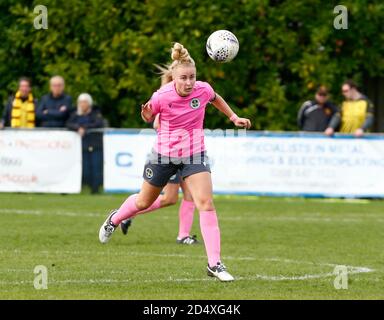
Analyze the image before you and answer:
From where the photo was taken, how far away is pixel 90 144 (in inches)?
814

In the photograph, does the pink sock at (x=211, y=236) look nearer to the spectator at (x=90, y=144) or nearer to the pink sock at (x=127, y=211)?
the pink sock at (x=127, y=211)

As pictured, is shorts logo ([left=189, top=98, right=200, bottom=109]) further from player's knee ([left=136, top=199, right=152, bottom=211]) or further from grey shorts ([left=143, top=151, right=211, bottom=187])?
player's knee ([left=136, top=199, right=152, bottom=211])

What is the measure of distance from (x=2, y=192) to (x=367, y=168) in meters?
5.98

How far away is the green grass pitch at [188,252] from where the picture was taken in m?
9.77

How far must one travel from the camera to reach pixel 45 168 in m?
20.5

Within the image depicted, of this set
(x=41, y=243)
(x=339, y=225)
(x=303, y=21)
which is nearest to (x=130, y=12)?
(x=303, y=21)

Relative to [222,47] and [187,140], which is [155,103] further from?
[222,47]

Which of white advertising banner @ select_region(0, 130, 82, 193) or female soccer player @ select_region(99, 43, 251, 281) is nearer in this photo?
female soccer player @ select_region(99, 43, 251, 281)

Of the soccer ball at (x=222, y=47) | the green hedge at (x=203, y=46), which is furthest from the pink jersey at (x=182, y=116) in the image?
the green hedge at (x=203, y=46)

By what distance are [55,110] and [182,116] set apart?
420 inches

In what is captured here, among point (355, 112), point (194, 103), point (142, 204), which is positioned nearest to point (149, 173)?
point (142, 204)

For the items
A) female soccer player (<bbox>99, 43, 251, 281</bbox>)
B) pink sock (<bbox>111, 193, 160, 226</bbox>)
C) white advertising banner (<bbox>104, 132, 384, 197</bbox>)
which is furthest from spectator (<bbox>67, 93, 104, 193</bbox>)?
female soccer player (<bbox>99, 43, 251, 281</bbox>)

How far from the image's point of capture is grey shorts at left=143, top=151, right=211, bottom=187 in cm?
1056
